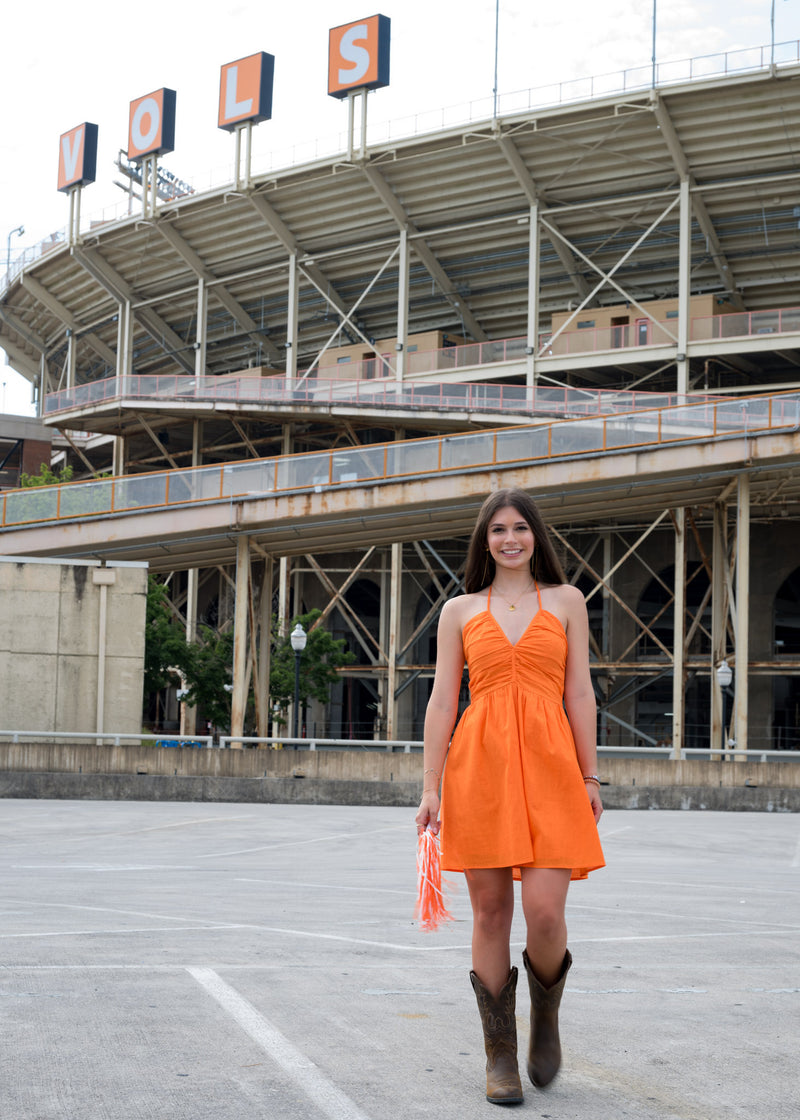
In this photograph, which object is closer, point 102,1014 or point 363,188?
point 102,1014

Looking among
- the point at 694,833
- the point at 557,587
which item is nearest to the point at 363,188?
the point at 694,833

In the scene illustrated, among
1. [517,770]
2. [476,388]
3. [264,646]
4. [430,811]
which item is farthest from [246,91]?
[517,770]

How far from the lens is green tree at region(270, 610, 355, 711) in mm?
42875

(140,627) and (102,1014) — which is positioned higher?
(140,627)

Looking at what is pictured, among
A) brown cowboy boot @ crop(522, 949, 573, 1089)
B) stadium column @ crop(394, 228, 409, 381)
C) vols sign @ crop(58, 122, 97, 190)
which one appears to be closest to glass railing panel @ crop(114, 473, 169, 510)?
stadium column @ crop(394, 228, 409, 381)

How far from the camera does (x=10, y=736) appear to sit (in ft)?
79.4

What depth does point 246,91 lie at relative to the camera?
156 ft

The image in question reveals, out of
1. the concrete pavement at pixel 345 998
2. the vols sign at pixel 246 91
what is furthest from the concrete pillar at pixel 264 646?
the vols sign at pixel 246 91

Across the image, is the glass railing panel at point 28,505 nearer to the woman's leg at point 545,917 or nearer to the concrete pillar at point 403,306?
the concrete pillar at point 403,306

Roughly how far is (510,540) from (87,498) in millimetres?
26809

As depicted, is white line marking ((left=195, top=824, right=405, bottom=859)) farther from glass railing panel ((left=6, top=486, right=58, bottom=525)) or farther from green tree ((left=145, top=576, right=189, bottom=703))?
green tree ((left=145, top=576, right=189, bottom=703))

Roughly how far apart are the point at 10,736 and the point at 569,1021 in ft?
69.3

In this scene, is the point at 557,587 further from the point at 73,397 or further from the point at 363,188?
the point at 73,397

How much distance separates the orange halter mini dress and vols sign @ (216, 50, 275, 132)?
46.2 m
